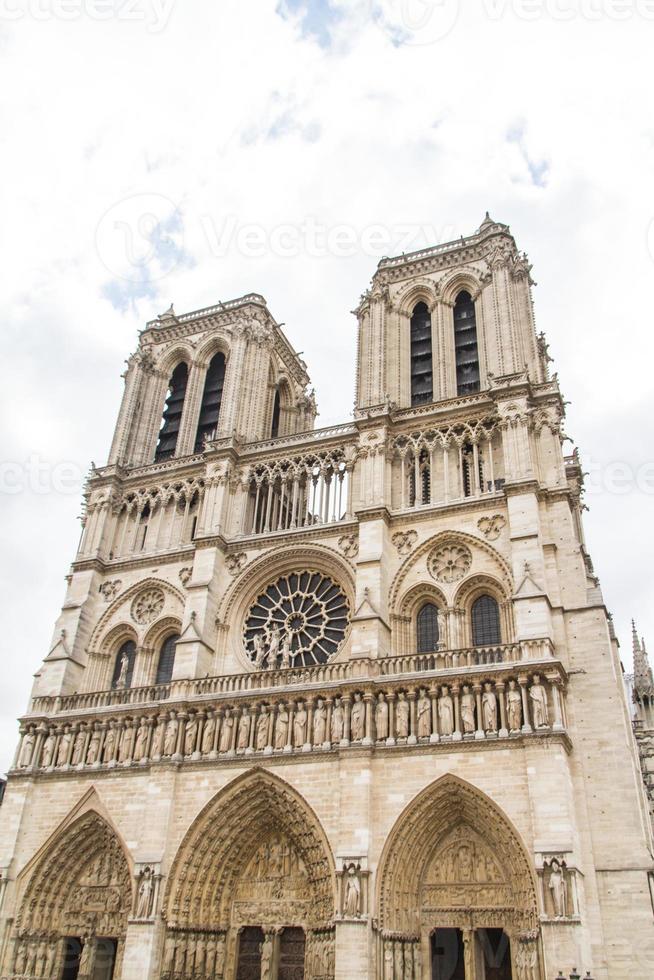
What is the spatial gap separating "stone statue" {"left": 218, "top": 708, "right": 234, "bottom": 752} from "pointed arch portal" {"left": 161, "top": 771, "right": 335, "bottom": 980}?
916mm

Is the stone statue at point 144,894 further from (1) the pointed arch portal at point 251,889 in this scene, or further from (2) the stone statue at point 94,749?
(2) the stone statue at point 94,749

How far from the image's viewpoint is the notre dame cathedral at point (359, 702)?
16.8 metres

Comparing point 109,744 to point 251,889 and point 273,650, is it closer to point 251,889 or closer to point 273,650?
point 273,650

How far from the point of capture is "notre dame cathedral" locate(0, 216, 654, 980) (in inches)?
662

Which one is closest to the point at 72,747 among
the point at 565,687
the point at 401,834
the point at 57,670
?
the point at 57,670

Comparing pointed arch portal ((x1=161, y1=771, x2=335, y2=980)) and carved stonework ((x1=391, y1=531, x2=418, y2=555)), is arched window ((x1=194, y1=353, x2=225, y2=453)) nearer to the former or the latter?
carved stonework ((x1=391, y1=531, x2=418, y2=555))

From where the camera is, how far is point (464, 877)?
1738cm

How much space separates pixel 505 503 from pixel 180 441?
11.9 metres

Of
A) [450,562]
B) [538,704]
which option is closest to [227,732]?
[450,562]

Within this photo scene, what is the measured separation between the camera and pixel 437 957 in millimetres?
17281

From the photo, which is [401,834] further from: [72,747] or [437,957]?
[72,747]

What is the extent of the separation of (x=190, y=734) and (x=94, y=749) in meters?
2.96

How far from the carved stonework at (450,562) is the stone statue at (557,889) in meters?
7.24

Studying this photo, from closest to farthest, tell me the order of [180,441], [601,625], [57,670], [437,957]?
[437,957] < [601,625] < [57,670] < [180,441]
